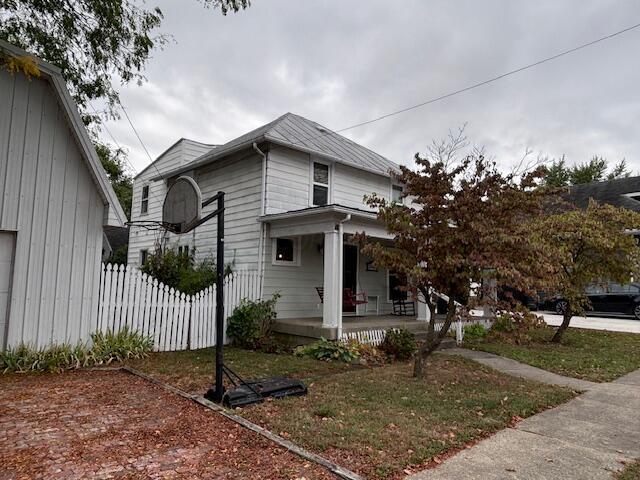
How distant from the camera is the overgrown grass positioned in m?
3.26

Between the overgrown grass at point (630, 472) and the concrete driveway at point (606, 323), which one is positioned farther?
the concrete driveway at point (606, 323)

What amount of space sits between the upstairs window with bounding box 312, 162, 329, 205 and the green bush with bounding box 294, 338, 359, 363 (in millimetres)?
4520

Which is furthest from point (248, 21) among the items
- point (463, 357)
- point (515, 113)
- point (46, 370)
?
point (515, 113)

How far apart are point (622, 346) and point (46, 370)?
12.4 m

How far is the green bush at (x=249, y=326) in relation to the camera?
9.25 m

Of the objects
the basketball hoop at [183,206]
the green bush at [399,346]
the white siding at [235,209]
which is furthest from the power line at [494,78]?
the basketball hoop at [183,206]

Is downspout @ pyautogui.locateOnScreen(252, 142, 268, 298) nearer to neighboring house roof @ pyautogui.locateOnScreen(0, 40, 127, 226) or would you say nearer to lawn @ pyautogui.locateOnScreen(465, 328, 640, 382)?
neighboring house roof @ pyautogui.locateOnScreen(0, 40, 127, 226)

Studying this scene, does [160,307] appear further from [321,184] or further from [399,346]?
[321,184]

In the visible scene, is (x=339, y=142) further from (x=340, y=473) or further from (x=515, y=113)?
(x=340, y=473)

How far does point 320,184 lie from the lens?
11.9 meters

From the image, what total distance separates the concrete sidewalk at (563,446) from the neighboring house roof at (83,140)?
6615 millimetres

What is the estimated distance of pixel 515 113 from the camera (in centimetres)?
1360

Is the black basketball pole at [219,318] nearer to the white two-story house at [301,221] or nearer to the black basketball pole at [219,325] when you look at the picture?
the black basketball pole at [219,325]

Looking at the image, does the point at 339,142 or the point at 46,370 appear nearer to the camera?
the point at 46,370
